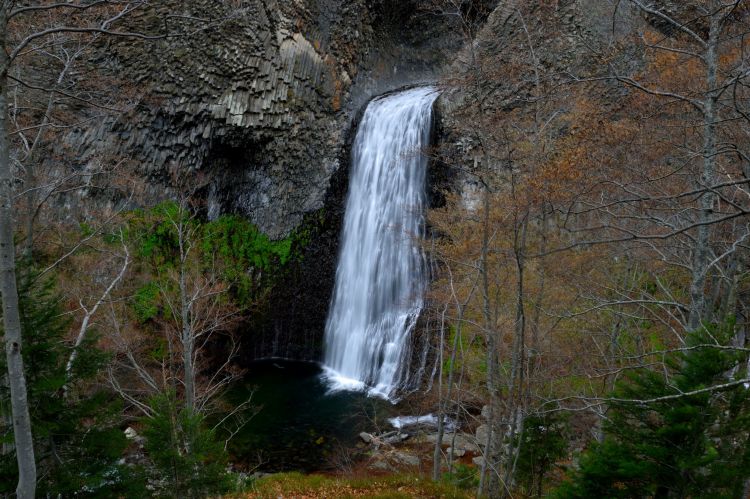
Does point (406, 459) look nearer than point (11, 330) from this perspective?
No

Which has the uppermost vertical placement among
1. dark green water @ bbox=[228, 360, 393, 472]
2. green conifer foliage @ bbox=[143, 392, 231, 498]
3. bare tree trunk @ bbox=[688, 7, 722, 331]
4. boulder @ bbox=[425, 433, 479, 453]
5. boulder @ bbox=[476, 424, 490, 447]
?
bare tree trunk @ bbox=[688, 7, 722, 331]

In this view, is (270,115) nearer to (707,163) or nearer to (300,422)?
(300,422)

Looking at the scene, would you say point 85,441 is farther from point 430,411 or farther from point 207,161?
point 207,161

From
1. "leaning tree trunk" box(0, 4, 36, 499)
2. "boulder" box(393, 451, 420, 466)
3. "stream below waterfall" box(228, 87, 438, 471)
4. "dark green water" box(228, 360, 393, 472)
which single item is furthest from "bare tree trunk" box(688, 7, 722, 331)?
"stream below waterfall" box(228, 87, 438, 471)

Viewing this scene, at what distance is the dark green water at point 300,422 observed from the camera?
46.8 feet

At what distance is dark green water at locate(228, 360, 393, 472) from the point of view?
14.3 m

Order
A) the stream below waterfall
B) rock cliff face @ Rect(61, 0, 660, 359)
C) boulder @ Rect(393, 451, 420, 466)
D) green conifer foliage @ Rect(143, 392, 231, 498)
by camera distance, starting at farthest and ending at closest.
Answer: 1. rock cliff face @ Rect(61, 0, 660, 359)
2. the stream below waterfall
3. boulder @ Rect(393, 451, 420, 466)
4. green conifer foliage @ Rect(143, 392, 231, 498)

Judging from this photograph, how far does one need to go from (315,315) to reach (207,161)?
28.8 feet

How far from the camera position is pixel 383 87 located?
89.9ft

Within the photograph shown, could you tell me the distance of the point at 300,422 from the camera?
16.6 m

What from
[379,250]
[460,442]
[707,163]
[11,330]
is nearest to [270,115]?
[379,250]

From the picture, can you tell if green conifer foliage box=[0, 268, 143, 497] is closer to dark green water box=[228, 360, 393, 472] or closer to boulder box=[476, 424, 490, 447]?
dark green water box=[228, 360, 393, 472]

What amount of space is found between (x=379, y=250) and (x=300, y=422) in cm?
826

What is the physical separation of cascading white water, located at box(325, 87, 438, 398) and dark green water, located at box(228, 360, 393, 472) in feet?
4.91
